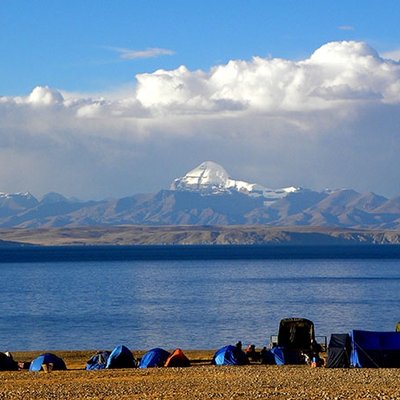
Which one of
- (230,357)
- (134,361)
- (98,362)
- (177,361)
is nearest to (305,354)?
(230,357)

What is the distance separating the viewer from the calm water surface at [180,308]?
73.2 metres

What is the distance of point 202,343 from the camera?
2697 inches

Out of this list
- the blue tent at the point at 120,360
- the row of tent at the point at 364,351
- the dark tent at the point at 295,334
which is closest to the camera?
the row of tent at the point at 364,351

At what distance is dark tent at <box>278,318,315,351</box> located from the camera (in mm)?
52688

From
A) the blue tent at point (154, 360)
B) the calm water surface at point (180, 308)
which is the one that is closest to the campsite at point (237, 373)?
the blue tent at point (154, 360)

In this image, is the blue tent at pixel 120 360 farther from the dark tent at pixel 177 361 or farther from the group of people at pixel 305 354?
the group of people at pixel 305 354

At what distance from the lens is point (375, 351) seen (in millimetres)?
47406

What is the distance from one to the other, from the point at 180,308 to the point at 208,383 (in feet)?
198

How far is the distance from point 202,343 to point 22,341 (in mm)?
13620

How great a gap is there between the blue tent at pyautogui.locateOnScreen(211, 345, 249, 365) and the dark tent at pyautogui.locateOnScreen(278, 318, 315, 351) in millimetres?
4312

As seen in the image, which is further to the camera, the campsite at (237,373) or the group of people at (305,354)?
the group of people at (305,354)

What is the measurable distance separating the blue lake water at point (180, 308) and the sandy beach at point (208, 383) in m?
22.0

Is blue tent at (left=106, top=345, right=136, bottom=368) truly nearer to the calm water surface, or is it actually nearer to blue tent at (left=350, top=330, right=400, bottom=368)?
blue tent at (left=350, top=330, right=400, bottom=368)

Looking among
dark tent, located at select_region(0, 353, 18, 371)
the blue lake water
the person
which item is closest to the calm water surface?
the blue lake water
